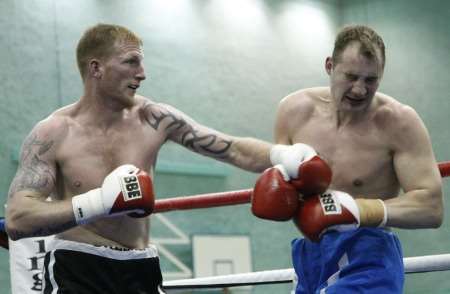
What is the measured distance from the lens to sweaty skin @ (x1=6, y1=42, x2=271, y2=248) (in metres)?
2.25

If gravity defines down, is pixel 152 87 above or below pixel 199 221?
above

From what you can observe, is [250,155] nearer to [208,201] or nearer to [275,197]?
[275,197]

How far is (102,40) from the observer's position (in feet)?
7.84

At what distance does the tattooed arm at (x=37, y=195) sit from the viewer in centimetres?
214

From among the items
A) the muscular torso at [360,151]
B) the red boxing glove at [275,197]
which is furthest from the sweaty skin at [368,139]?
the red boxing glove at [275,197]

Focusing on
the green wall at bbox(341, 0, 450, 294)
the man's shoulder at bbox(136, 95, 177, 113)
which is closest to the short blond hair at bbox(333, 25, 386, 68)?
the man's shoulder at bbox(136, 95, 177, 113)

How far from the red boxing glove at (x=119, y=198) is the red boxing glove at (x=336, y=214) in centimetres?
43

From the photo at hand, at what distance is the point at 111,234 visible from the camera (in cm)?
229

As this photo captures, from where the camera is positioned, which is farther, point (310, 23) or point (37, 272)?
point (310, 23)

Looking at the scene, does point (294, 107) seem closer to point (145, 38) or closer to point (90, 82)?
point (90, 82)

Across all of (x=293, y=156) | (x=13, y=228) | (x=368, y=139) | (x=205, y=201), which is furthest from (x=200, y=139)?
(x=205, y=201)

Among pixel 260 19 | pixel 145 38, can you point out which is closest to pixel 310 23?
pixel 260 19

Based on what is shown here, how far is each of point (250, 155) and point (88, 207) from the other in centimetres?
56

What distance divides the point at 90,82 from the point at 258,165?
1.95 ft
